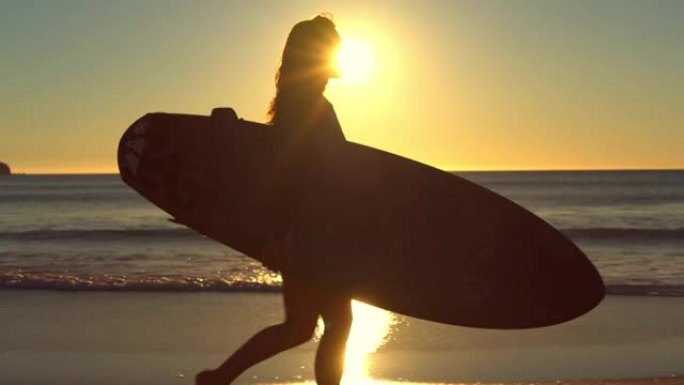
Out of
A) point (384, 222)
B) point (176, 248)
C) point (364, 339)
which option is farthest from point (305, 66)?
point (176, 248)

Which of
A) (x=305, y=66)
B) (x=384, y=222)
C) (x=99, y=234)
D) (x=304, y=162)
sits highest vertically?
(x=305, y=66)

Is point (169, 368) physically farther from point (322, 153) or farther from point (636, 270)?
point (636, 270)

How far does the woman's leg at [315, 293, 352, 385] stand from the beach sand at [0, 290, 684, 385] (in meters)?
1.64

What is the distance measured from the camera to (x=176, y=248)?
1872 centimetres

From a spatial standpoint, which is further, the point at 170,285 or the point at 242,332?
the point at 170,285

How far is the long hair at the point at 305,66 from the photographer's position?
11.7 ft

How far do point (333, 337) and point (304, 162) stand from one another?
650 mm

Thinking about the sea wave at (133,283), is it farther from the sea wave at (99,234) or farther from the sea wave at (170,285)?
the sea wave at (99,234)

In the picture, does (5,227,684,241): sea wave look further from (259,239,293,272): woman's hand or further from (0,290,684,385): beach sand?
(259,239,293,272): woman's hand

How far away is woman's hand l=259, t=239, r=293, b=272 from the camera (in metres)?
3.56

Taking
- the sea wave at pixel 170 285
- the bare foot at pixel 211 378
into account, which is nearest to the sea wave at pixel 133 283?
the sea wave at pixel 170 285

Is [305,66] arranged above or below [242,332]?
above

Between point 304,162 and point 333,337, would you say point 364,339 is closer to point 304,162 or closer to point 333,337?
point 333,337

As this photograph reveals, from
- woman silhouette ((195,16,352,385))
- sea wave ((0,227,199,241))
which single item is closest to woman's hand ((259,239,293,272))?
woman silhouette ((195,16,352,385))
